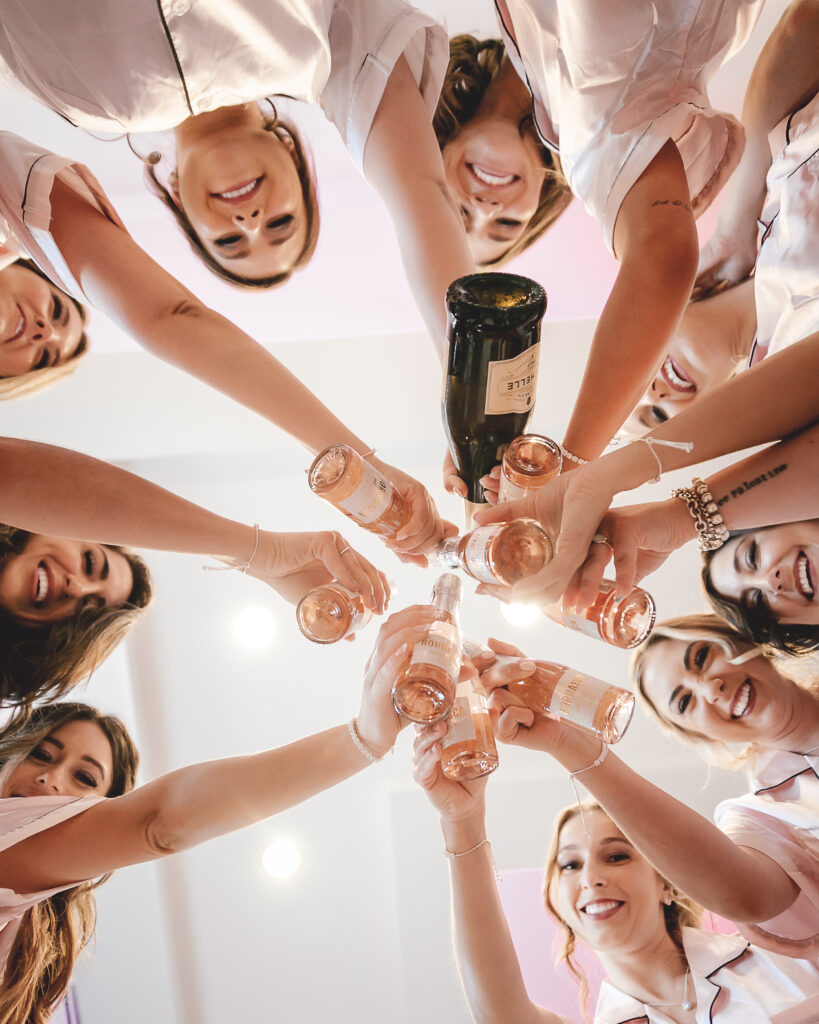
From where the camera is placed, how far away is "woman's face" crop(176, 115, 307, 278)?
1.85 meters

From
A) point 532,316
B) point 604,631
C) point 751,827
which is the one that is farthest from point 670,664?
point 532,316

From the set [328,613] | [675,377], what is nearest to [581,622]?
[328,613]

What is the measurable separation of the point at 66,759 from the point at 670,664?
5.51 ft

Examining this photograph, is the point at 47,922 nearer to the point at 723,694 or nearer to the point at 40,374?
the point at 40,374

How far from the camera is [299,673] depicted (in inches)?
103

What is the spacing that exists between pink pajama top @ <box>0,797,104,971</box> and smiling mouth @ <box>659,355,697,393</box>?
5.85 feet

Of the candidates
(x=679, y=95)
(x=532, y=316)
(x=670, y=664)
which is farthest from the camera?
(x=670, y=664)

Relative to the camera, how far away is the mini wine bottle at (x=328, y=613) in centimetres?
126

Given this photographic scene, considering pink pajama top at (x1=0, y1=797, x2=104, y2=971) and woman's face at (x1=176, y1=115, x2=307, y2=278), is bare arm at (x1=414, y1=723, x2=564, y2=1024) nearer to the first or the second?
pink pajama top at (x1=0, y1=797, x2=104, y2=971)

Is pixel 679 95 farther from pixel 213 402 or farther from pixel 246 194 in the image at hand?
pixel 213 402

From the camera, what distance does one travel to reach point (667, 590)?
259 cm

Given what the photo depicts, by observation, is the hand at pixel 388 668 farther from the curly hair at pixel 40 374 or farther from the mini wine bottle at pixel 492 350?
the curly hair at pixel 40 374

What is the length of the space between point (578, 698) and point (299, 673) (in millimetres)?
1567

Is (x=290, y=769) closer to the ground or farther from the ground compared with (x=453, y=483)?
closer to the ground
